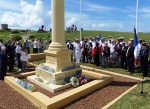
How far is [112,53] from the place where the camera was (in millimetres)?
15031

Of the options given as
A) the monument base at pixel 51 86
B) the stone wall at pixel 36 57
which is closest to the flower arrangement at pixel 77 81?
the monument base at pixel 51 86

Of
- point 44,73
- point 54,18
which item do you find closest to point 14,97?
point 44,73

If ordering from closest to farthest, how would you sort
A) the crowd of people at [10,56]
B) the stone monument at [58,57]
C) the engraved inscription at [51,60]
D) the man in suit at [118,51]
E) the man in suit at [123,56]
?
the stone monument at [58,57], the engraved inscription at [51,60], the crowd of people at [10,56], the man in suit at [123,56], the man in suit at [118,51]

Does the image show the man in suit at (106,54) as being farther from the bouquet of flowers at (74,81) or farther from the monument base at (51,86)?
the monument base at (51,86)

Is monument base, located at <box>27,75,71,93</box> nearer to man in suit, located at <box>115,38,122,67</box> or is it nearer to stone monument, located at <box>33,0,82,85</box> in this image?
stone monument, located at <box>33,0,82,85</box>

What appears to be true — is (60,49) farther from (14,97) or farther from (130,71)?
(130,71)

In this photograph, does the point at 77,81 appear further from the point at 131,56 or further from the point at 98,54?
the point at 98,54

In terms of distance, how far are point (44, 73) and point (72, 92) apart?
263cm

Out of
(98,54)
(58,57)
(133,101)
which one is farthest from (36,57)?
(133,101)

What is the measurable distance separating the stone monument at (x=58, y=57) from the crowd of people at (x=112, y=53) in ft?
13.7

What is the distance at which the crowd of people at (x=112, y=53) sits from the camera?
1262cm

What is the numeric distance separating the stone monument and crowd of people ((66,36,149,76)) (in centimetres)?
418

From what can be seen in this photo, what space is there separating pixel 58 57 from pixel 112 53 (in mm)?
5977

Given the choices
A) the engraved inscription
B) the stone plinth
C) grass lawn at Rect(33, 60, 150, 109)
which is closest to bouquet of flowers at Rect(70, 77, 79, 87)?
the stone plinth
